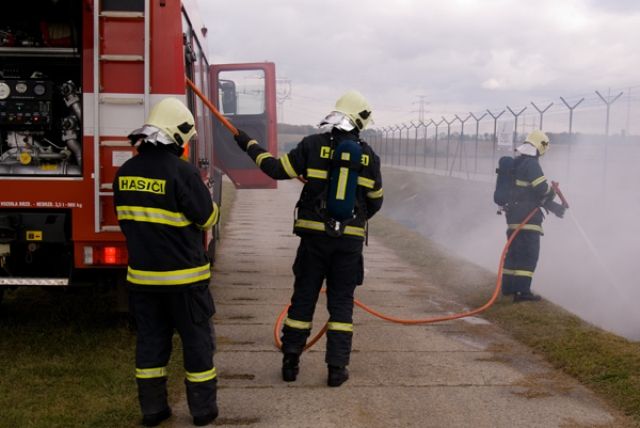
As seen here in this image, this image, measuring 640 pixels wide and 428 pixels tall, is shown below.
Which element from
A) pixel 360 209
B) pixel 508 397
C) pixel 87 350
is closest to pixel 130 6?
pixel 360 209

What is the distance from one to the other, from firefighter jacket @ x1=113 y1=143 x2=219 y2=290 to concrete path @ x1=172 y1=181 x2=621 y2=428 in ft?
3.10

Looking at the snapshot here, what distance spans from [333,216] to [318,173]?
0.32m

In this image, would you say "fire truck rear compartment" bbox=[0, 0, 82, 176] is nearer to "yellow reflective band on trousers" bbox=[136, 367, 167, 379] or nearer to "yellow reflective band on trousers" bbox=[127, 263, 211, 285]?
"yellow reflective band on trousers" bbox=[127, 263, 211, 285]

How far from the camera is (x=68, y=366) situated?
5219 millimetres

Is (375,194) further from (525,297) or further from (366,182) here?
(525,297)

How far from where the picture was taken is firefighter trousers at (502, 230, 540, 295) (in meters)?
7.79

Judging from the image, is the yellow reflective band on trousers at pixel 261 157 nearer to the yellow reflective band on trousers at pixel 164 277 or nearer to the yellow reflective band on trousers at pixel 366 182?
the yellow reflective band on trousers at pixel 366 182

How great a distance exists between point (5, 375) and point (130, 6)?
2765 millimetres

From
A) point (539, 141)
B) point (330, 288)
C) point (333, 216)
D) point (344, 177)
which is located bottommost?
point (330, 288)

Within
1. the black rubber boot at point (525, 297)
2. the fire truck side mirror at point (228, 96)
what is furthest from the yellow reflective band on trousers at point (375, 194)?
the fire truck side mirror at point (228, 96)

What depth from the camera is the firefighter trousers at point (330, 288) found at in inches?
201

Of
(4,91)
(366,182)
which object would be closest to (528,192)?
(366,182)

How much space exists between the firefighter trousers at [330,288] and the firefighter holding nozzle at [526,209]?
322 cm

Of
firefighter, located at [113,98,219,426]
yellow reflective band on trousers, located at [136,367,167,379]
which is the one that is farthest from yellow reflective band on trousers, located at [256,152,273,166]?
yellow reflective band on trousers, located at [136,367,167,379]
